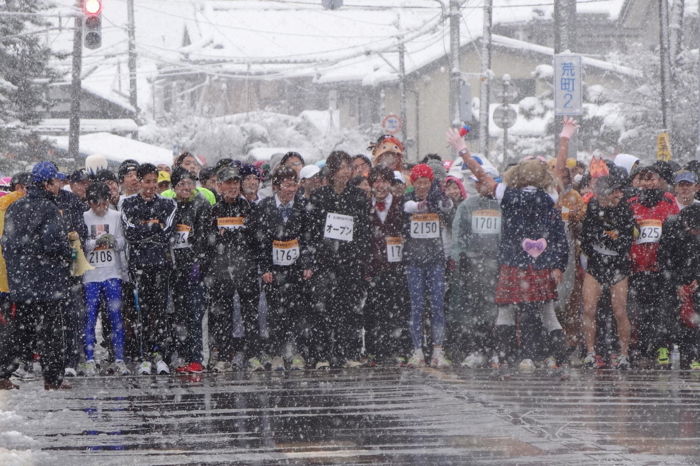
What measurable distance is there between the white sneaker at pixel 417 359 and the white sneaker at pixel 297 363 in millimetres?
985

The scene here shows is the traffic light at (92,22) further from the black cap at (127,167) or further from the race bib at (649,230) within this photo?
the race bib at (649,230)

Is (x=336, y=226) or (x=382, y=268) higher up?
(x=336, y=226)

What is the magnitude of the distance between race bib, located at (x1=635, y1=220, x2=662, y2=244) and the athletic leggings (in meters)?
4.94

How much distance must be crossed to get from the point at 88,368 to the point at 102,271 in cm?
89

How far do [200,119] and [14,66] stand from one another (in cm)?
2323

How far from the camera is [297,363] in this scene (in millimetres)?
10820

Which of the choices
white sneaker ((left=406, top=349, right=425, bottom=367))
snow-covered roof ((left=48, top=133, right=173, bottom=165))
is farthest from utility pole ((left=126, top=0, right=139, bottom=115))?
white sneaker ((left=406, top=349, right=425, bottom=367))

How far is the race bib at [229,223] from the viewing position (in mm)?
10672

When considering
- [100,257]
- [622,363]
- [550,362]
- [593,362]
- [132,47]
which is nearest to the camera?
[100,257]

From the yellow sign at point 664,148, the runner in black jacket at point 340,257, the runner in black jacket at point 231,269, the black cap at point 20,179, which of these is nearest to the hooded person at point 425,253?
the runner in black jacket at point 340,257

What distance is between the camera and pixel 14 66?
33.9 m

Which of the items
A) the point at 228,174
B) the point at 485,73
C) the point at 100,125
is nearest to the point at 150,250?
the point at 228,174

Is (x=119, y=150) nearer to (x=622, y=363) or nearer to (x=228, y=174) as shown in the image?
(x=228, y=174)

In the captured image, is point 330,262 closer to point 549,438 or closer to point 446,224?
point 446,224
